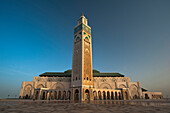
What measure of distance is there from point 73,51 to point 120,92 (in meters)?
25.9

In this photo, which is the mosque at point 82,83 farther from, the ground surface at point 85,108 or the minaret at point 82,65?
the ground surface at point 85,108

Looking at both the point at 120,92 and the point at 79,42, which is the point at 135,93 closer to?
the point at 120,92

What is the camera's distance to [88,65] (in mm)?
37406

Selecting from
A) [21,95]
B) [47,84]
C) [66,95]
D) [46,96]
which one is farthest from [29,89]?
[66,95]

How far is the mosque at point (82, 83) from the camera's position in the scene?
33438 millimetres

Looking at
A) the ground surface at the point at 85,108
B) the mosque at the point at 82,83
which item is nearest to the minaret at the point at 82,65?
the mosque at the point at 82,83

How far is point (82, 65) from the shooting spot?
3425cm

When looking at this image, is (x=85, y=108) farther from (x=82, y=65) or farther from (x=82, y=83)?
(x=82, y=65)

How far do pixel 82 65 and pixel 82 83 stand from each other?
21.2 ft

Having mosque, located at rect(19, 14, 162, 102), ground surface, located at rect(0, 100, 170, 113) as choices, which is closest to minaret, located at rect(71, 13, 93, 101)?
mosque, located at rect(19, 14, 162, 102)

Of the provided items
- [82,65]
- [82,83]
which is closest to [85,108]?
[82,83]

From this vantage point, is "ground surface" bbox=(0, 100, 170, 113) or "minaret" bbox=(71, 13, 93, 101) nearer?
"ground surface" bbox=(0, 100, 170, 113)

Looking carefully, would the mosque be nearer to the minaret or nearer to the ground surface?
the minaret

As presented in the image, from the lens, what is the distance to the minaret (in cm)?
3231
